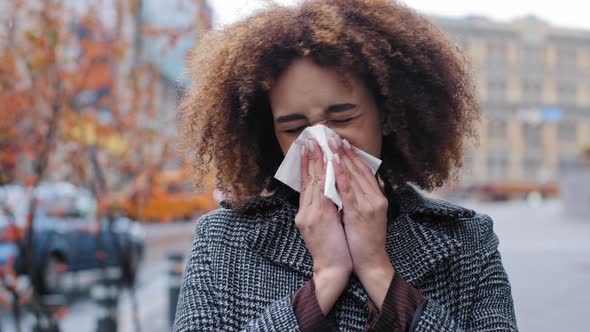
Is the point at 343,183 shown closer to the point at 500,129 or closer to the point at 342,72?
the point at 342,72

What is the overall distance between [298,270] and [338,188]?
0.23 metres

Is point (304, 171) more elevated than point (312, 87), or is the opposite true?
point (312, 87)

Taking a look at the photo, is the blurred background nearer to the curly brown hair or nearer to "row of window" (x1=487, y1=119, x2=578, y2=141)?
the curly brown hair

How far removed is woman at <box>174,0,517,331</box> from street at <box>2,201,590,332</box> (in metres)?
5.31

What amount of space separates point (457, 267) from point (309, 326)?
0.41 m

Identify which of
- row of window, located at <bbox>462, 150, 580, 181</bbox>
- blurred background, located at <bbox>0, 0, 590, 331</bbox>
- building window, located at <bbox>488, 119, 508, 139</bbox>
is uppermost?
blurred background, located at <bbox>0, 0, 590, 331</bbox>

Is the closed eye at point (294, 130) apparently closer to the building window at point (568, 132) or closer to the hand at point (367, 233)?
the hand at point (367, 233)

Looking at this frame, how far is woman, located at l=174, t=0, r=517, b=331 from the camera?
65.5 inches

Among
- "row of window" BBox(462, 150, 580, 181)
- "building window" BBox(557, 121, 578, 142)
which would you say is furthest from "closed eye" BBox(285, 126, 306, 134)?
"building window" BBox(557, 121, 578, 142)

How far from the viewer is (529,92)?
6388cm

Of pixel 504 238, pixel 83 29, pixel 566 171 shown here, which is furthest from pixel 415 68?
pixel 566 171

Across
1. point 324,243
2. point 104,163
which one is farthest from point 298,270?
point 104,163

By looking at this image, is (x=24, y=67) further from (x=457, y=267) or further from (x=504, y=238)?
(x=504, y=238)

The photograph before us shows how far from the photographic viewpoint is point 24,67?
574 cm
